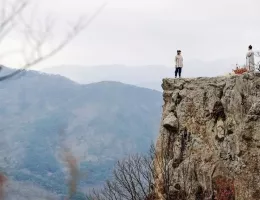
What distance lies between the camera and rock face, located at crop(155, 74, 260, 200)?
16203 millimetres

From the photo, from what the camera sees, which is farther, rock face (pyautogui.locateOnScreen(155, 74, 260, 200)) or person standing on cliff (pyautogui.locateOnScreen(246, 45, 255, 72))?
person standing on cliff (pyautogui.locateOnScreen(246, 45, 255, 72))

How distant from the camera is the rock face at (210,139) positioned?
16.2m

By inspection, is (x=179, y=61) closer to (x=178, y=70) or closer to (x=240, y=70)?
(x=178, y=70)

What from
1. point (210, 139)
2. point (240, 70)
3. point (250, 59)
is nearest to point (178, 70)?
point (240, 70)

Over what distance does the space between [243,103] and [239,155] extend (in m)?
1.86

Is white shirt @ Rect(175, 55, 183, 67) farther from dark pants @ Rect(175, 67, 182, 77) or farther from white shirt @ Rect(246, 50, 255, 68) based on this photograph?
white shirt @ Rect(246, 50, 255, 68)

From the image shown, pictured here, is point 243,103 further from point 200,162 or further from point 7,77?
point 7,77

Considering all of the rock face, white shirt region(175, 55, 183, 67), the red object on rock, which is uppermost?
white shirt region(175, 55, 183, 67)

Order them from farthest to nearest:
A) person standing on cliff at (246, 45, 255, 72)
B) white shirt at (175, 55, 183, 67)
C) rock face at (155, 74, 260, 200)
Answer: white shirt at (175, 55, 183, 67), person standing on cliff at (246, 45, 255, 72), rock face at (155, 74, 260, 200)

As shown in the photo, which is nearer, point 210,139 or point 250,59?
point 210,139

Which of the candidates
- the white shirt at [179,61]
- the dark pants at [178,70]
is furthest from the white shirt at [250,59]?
the dark pants at [178,70]

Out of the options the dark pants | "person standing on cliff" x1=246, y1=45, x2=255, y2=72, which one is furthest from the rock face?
"person standing on cliff" x1=246, y1=45, x2=255, y2=72

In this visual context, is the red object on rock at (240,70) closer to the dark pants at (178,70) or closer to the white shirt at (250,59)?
the white shirt at (250,59)

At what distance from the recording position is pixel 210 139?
19469 millimetres
